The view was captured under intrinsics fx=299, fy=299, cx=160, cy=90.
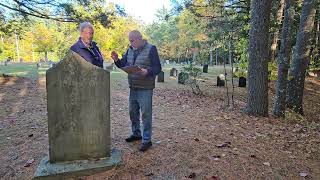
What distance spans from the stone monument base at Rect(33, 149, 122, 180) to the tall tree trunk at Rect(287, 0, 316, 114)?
7975mm

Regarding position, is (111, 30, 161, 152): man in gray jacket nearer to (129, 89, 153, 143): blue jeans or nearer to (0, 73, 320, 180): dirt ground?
(129, 89, 153, 143): blue jeans

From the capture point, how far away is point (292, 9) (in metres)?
8.13

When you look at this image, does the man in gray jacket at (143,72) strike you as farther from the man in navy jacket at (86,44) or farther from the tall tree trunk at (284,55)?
the tall tree trunk at (284,55)

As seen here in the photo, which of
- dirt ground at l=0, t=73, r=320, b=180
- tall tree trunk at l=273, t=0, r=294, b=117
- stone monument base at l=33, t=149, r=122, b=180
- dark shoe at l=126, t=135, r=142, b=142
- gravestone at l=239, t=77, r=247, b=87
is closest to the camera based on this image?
stone monument base at l=33, t=149, r=122, b=180

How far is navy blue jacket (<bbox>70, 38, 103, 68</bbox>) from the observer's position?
4.45m

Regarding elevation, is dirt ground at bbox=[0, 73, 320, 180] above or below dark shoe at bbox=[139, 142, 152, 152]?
below

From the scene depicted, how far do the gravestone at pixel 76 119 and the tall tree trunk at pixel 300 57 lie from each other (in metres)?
7.88

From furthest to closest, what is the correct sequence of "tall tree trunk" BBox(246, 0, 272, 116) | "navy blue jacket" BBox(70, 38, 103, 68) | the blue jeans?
"tall tree trunk" BBox(246, 0, 272, 116) < the blue jeans < "navy blue jacket" BBox(70, 38, 103, 68)

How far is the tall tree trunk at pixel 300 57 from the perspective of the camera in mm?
9477

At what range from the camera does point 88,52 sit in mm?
4559

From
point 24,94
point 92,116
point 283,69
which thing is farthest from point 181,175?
point 24,94

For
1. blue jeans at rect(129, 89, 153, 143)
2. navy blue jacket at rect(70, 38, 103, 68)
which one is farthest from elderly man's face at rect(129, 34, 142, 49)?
blue jeans at rect(129, 89, 153, 143)

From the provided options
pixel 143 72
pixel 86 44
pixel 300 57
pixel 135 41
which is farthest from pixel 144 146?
pixel 300 57

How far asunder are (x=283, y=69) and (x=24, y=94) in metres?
9.81
